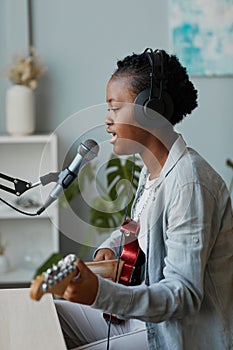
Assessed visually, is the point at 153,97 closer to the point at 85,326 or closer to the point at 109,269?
the point at 109,269

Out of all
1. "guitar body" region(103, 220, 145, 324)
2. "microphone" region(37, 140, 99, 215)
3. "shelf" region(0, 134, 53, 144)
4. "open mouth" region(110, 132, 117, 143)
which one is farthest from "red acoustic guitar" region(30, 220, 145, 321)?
"shelf" region(0, 134, 53, 144)

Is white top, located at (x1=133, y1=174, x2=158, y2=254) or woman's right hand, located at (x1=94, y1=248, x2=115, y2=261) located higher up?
white top, located at (x1=133, y1=174, x2=158, y2=254)

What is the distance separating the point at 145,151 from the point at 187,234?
257 mm

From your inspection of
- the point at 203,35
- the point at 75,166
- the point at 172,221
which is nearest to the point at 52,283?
the point at 75,166

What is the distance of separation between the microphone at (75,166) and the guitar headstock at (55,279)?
0.65 ft

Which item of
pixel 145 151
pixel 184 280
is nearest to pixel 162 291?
pixel 184 280

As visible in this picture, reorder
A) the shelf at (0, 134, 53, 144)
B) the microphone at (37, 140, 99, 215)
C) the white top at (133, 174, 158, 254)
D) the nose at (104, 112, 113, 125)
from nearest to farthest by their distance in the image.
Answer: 1. the microphone at (37, 140, 99, 215)
2. the nose at (104, 112, 113, 125)
3. the white top at (133, 174, 158, 254)
4. the shelf at (0, 134, 53, 144)

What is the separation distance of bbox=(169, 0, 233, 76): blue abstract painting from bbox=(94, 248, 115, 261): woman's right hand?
Answer: 1.88 metres

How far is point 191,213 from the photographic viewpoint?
138 cm

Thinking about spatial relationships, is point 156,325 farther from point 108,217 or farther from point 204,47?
point 204,47

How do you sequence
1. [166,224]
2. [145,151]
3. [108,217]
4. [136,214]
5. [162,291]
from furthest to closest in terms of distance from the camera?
[108,217], [136,214], [145,151], [166,224], [162,291]

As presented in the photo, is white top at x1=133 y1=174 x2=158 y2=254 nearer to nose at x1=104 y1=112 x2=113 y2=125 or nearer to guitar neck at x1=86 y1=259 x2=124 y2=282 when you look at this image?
guitar neck at x1=86 y1=259 x2=124 y2=282

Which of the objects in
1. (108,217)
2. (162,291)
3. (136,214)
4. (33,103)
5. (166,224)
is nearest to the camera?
(162,291)

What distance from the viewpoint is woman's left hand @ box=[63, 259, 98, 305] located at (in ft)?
3.83
